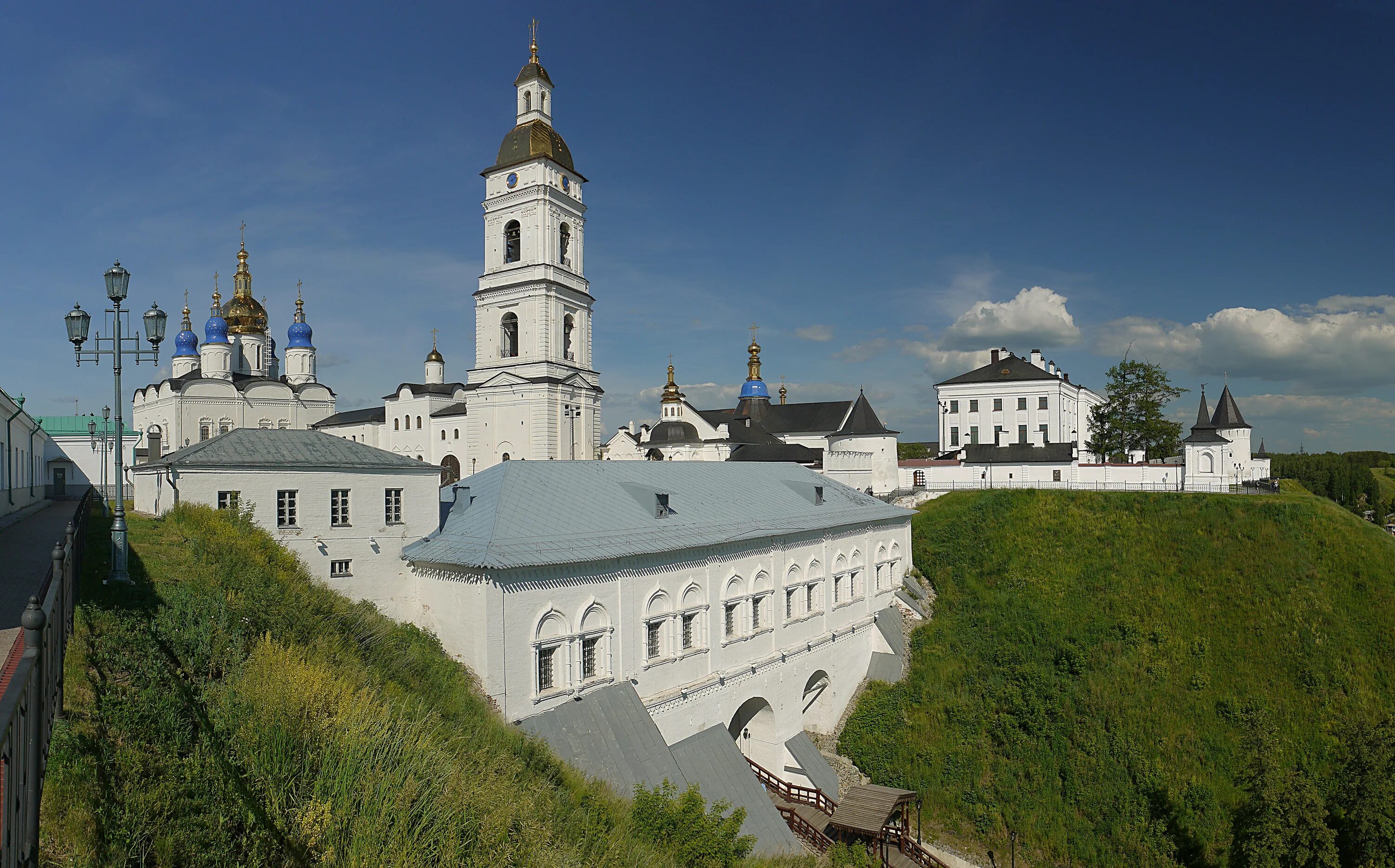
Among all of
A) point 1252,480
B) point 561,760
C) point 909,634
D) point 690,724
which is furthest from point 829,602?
point 1252,480

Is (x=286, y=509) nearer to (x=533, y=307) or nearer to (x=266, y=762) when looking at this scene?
(x=266, y=762)

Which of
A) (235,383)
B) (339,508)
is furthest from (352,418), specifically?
(339,508)

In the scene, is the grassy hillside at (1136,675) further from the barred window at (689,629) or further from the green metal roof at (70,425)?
the green metal roof at (70,425)

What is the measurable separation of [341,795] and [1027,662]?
83.1 ft

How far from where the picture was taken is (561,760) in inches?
588

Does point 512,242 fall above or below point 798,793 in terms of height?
above

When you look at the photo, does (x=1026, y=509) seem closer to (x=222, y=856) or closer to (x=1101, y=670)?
(x=1101, y=670)

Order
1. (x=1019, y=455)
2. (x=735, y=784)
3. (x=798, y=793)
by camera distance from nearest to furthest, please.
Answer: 1. (x=735, y=784)
2. (x=798, y=793)
3. (x=1019, y=455)

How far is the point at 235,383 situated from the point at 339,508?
45084 millimetres

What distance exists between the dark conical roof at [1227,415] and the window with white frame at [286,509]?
46270 mm

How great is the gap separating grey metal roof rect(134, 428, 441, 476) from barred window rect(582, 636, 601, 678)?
602 cm

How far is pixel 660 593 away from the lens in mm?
19469

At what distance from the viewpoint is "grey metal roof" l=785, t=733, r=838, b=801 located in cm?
2267

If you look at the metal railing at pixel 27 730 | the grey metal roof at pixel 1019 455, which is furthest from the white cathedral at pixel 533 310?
the metal railing at pixel 27 730
